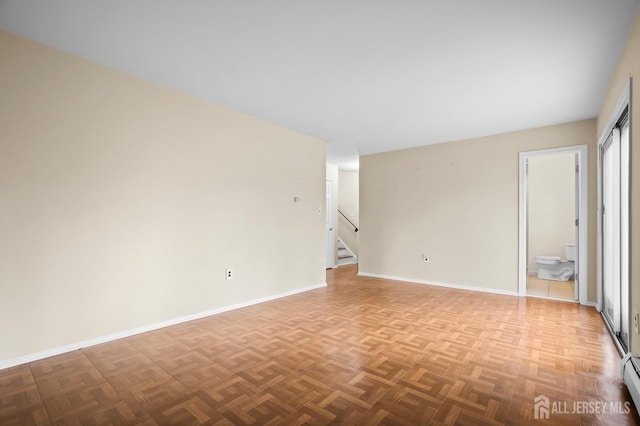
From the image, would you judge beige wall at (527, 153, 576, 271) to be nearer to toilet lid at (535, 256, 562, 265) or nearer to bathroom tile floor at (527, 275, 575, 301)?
toilet lid at (535, 256, 562, 265)

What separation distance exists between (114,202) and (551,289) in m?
6.13

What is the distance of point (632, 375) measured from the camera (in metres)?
1.98

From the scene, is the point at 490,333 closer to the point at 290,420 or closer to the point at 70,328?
the point at 290,420

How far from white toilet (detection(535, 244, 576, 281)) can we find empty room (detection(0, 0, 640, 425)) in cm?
122

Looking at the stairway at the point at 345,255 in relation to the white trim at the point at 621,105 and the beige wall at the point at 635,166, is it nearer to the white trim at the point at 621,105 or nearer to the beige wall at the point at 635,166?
the white trim at the point at 621,105

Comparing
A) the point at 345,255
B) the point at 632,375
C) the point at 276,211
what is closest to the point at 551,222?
the point at 345,255

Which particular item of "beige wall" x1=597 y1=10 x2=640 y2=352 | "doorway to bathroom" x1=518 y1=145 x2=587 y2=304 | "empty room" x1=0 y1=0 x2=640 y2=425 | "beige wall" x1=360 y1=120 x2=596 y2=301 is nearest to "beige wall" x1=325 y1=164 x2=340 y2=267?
"beige wall" x1=360 y1=120 x2=596 y2=301

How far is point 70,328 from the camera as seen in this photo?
2689 mm

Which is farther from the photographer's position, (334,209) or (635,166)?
(334,209)

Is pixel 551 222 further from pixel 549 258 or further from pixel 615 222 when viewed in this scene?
pixel 615 222

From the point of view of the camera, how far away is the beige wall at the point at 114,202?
2.46m

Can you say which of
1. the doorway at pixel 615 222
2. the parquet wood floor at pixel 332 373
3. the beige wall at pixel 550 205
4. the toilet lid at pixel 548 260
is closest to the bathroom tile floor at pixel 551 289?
the toilet lid at pixel 548 260

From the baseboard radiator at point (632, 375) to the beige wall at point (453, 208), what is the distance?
8.33 feet

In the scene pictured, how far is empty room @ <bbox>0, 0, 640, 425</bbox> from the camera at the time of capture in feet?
6.73
